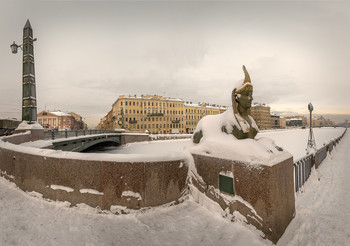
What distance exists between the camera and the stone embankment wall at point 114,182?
3.54 metres

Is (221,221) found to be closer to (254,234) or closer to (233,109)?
(254,234)

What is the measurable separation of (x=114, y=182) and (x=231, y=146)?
8.27ft

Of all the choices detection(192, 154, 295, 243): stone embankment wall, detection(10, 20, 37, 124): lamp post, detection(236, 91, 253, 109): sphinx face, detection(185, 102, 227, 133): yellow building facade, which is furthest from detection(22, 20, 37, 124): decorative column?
detection(185, 102, 227, 133): yellow building facade

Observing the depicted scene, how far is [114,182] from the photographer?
355cm

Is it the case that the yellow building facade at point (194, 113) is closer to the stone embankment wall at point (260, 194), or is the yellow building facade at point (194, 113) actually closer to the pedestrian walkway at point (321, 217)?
the pedestrian walkway at point (321, 217)

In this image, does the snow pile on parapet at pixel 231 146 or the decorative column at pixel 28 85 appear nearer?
the snow pile on parapet at pixel 231 146

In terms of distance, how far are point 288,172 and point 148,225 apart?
283cm

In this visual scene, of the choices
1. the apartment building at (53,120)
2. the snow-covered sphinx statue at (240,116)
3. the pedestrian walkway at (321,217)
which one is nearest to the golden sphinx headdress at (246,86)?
the snow-covered sphinx statue at (240,116)

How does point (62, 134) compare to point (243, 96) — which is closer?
point (243, 96)

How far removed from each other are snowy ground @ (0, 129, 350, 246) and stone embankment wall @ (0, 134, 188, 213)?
0.20m

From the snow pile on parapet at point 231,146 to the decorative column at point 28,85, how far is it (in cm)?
1270

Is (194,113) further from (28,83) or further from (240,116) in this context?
(240,116)

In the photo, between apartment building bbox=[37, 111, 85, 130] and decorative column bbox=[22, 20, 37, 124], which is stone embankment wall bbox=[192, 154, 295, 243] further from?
apartment building bbox=[37, 111, 85, 130]

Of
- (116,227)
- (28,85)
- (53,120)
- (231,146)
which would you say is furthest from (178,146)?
(53,120)
